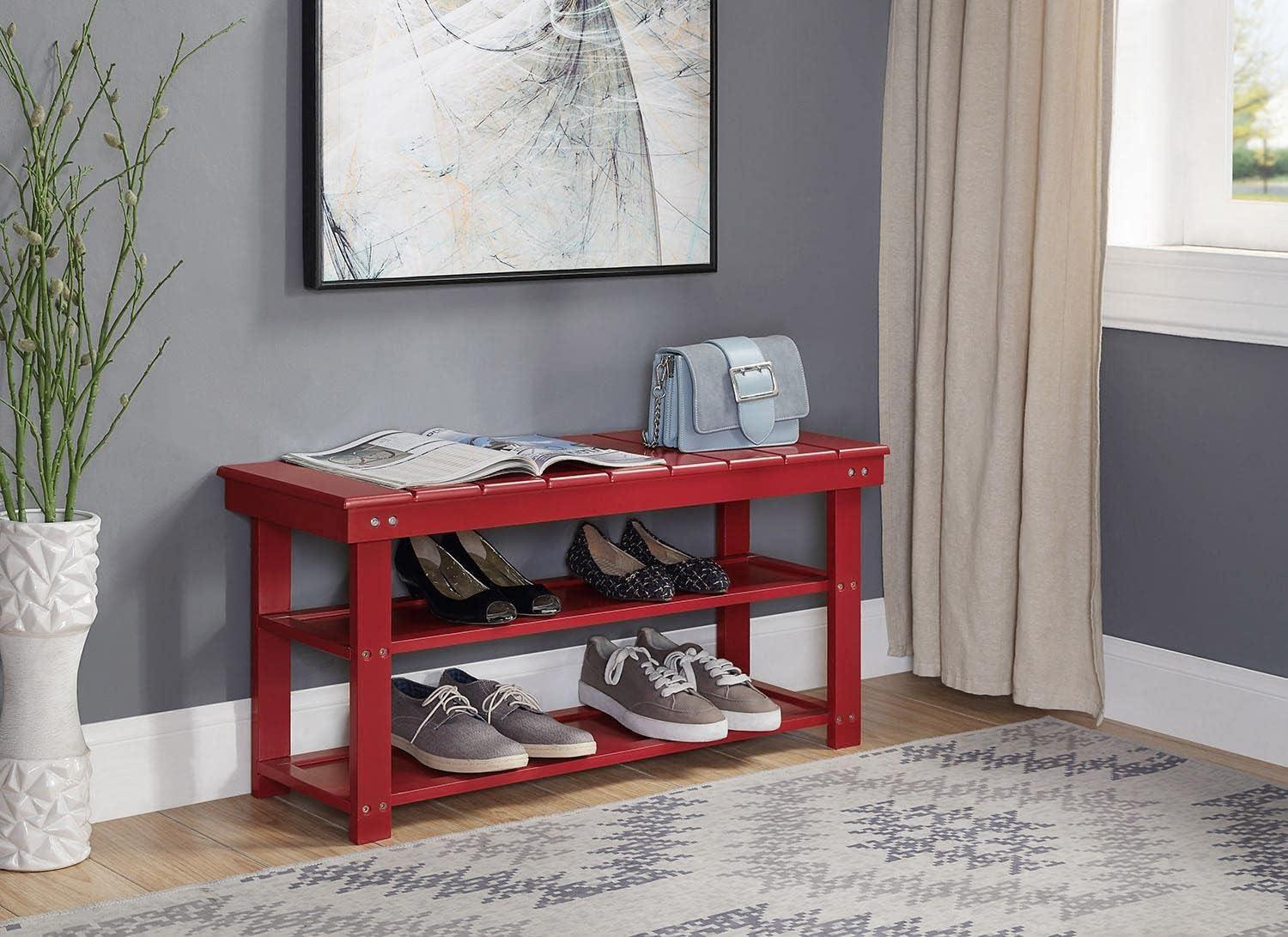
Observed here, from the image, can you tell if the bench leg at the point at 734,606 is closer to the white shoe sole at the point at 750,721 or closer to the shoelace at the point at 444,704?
the white shoe sole at the point at 750,721

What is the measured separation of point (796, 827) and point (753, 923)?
0.40 metres

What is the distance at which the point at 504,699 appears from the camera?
2.91 metres

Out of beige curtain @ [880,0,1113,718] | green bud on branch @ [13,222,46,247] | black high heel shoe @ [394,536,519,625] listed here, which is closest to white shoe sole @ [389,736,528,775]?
black high heel shoe @ [394,536,519,625]

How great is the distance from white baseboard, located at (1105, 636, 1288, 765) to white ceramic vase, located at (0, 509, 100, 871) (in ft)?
6.45

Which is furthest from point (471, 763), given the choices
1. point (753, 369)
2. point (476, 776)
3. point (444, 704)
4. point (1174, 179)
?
point (1174, 179)

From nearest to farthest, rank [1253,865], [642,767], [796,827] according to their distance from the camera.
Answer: [1253,865], [796,827], [642,767]

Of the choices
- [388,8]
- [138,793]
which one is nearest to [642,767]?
[138,793]

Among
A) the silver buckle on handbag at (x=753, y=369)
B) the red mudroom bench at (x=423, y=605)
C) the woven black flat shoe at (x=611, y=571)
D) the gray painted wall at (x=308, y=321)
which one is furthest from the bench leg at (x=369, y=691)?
the silver buckle on handbag at (x=753, y=369)

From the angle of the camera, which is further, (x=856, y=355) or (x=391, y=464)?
(x=856, y=355)

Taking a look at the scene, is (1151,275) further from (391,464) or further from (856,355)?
(391,464)

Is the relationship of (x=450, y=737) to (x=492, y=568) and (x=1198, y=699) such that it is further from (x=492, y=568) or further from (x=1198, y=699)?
(x=1198, y=699)

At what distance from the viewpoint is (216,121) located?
108 inches

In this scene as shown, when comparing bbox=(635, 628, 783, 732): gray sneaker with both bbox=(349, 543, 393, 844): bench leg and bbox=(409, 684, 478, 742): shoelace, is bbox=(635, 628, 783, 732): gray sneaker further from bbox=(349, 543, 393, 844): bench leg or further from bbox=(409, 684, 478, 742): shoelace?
bbox=(349, 543, 393, 844): bench leg

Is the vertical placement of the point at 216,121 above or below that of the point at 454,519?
above
